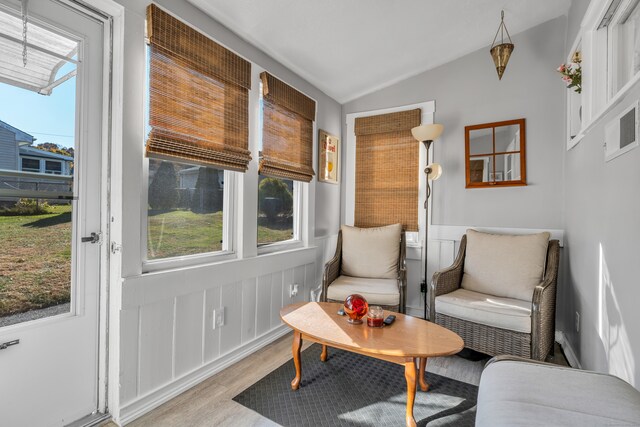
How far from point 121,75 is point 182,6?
650 millimetres

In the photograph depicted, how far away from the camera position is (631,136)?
4.35 feet

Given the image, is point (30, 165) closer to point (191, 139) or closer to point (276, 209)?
point (191, 139)

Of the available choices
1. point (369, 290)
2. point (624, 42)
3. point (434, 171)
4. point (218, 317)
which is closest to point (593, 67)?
point (624, 42)

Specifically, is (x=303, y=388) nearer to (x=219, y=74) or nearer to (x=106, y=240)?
(x=106, y=240)

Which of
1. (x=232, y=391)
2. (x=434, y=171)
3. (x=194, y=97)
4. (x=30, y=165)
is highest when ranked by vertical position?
(x=194, y=97)

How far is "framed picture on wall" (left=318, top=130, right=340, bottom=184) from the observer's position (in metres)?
3.41

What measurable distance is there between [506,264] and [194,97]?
8.64ft

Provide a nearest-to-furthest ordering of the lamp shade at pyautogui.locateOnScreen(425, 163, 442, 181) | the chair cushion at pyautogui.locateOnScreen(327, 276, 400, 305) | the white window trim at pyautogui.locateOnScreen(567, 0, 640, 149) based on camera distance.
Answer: the white window trim at pyautogui.locateOnScreen(567, 0, 640, 149) → the chair cushion at pyautogui.locateOnScreen(327, 276, 400, 305) → the lamp shade at pyautogui.locateOnScreen(425, 163, 442, 181)

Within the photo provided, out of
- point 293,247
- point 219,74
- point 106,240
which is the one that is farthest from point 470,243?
point 106,240

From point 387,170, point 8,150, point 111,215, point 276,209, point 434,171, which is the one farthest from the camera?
point 387,170

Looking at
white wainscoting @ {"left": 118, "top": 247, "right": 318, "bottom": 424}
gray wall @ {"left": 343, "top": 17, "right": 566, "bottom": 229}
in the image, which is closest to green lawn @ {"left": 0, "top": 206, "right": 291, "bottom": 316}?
white wainscoting @ {"left": 118, "top": 247, "right": 318, "bottom": 424}

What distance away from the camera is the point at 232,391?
1.95 m

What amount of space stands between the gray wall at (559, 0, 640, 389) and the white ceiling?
0.61 metres

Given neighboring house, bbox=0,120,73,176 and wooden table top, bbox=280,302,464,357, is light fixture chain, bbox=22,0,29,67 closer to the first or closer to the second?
neighboring house, bbox=0,120,73,176
